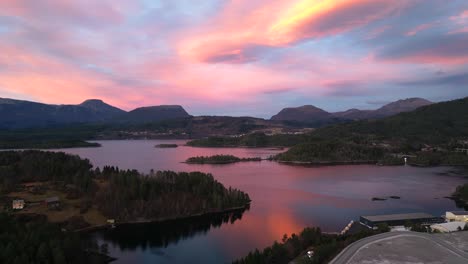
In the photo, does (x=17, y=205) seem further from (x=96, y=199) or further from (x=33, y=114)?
(x=33, y=114)

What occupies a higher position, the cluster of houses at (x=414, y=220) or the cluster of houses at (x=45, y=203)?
the cluster of houses at (x=45, y=203)

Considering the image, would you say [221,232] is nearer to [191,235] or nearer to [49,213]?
[191,235]

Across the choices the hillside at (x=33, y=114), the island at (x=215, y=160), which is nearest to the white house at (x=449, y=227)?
the island at (x=215, y=160)

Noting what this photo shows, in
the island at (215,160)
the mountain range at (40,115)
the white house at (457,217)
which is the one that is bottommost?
the white house at (457,217)

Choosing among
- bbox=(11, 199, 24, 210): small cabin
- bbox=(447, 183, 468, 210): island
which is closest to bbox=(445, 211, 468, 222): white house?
bbox=(447, 183, 468, 210): island

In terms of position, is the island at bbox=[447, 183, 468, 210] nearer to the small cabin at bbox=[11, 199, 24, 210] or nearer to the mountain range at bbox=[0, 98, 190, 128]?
the small cabin at bbox=[11, 199, 24, 210]

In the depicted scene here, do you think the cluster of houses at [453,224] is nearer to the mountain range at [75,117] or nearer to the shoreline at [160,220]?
the shoreline at [160,220]
